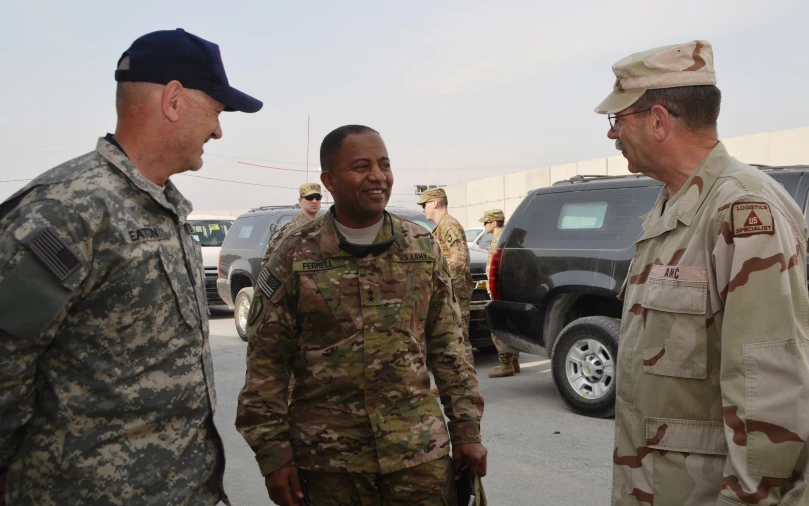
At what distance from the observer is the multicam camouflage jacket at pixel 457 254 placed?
25.7 ft

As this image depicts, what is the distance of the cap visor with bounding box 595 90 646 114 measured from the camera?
7.78 feet

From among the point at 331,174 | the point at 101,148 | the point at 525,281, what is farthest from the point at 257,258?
the point at 101,148

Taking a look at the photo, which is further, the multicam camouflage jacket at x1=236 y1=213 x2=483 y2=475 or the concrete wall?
the concrete wall

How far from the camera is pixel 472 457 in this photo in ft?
9.07

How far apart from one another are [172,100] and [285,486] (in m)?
1.39

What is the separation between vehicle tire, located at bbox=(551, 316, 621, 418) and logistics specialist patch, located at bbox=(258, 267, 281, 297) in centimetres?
403

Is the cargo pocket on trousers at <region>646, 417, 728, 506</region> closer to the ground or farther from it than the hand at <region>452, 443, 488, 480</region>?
farther from it

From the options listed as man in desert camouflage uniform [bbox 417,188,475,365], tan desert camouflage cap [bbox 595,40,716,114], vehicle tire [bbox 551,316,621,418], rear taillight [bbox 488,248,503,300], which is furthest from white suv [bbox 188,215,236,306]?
tan desert camouflage cap [bbox 595,40,716,114]

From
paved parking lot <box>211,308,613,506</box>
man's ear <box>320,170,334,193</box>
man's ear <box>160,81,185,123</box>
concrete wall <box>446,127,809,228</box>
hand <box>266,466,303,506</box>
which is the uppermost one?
concrete wall <box>446,127,809,228</box>

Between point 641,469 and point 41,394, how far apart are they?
172 cm

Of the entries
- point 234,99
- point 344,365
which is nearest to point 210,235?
point 344,365

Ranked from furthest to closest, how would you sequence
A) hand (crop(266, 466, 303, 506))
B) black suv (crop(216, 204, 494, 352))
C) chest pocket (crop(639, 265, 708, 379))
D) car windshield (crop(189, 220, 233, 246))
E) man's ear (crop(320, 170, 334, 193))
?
car windshield (crop(189, 220, 233, 246)) → black suv (crop(216, 204, 494, 352)) → man's ear (crop(320, 170, 334, 193)) → hand (crop(266, 466, 303, 506)) → chest pocket (crop(639, 265, 708, 379))

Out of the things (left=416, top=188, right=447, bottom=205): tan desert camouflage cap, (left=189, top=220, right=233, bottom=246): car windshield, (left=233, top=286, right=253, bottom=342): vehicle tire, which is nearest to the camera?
(left=416, top=188, right=447, bottom=205): tan desert camouflage cap

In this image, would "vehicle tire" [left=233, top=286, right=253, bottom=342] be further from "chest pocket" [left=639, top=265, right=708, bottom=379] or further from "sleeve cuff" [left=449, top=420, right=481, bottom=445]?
"chest pocket" [left=639, top=265, right=708, bottom=379]
